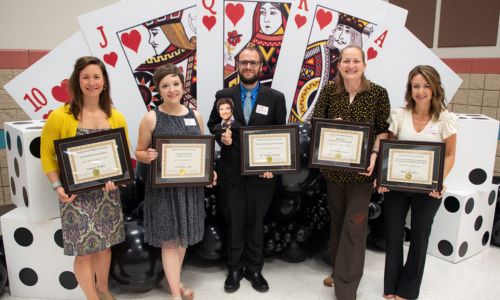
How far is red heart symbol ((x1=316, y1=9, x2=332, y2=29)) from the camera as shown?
2.74 metres

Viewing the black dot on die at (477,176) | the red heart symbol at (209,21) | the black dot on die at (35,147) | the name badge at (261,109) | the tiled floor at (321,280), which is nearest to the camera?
the black dot on die at (35,147)

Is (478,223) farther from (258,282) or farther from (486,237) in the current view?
(258,282)

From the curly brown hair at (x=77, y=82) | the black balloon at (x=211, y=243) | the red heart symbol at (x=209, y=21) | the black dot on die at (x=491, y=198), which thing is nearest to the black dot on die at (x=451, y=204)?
the black dot on die at (x=491, y=198)

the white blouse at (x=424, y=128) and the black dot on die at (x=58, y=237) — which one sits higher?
the white blouse at (x=424, y=128)

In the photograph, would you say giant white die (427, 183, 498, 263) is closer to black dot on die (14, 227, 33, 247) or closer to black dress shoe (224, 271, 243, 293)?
black dress shoe (224, 271, 243, 293)

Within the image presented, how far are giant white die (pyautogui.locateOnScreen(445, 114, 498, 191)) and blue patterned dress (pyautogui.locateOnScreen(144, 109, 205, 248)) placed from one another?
6.45 ft

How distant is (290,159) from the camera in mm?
2129

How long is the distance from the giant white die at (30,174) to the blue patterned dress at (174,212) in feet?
1.92

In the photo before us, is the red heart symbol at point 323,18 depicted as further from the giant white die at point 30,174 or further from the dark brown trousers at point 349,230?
the giant white die at point 30,174

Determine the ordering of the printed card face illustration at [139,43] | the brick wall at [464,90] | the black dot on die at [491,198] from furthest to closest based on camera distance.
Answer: the brick wall at [464,90], the black dot on die at [491,198], the printed card face illustration at [139,43]

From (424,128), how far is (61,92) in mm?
2256

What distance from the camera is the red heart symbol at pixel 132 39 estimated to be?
2532mm

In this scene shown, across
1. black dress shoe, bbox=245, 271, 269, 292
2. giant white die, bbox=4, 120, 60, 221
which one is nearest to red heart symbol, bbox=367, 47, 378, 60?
black dress shoe, bbox=245, 271, 269, 292

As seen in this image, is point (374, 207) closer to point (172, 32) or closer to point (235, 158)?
point (235, 158)
